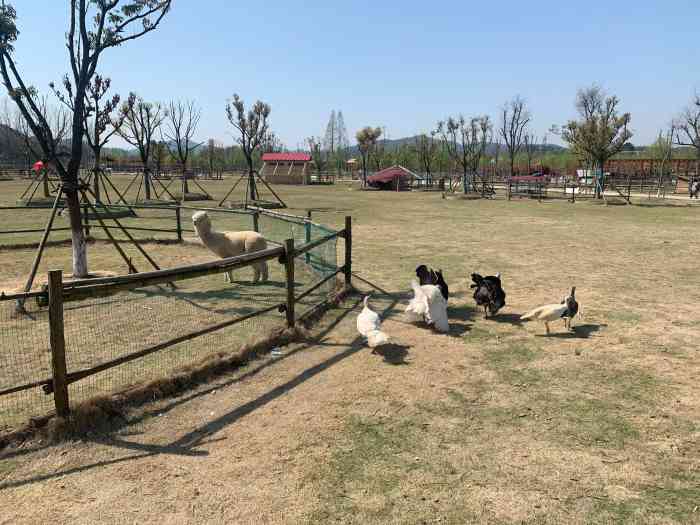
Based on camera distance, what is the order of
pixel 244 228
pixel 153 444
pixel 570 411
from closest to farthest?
pixel 153 444 < pixel 570 411 < pixel 244 228

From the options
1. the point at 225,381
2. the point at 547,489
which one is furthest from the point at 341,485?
the point at 225,381

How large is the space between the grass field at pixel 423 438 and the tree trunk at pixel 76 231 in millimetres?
5039

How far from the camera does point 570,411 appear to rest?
4.42 m

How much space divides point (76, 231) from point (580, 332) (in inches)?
331

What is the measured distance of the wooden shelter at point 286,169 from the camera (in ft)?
197

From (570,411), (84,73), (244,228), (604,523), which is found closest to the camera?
(604,523)

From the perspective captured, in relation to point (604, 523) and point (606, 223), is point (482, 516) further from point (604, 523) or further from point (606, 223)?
point (606, 223)

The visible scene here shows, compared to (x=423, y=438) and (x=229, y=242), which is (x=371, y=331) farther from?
(x=229, y=242)

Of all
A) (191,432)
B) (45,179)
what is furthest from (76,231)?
(45,179)

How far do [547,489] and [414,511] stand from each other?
952 millimetres

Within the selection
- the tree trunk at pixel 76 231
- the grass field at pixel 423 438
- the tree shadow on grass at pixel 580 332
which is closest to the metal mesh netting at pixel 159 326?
the grass field at pixel 423 438

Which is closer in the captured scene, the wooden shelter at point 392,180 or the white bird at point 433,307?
the white bird at point 433,307

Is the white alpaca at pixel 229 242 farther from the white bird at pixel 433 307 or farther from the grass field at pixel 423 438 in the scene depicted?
the white bird at pixel 433 307

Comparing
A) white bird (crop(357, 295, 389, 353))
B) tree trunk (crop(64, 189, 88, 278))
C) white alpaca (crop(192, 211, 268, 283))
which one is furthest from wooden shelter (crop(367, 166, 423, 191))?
white bird (crop(357, 295, 389, 353))
